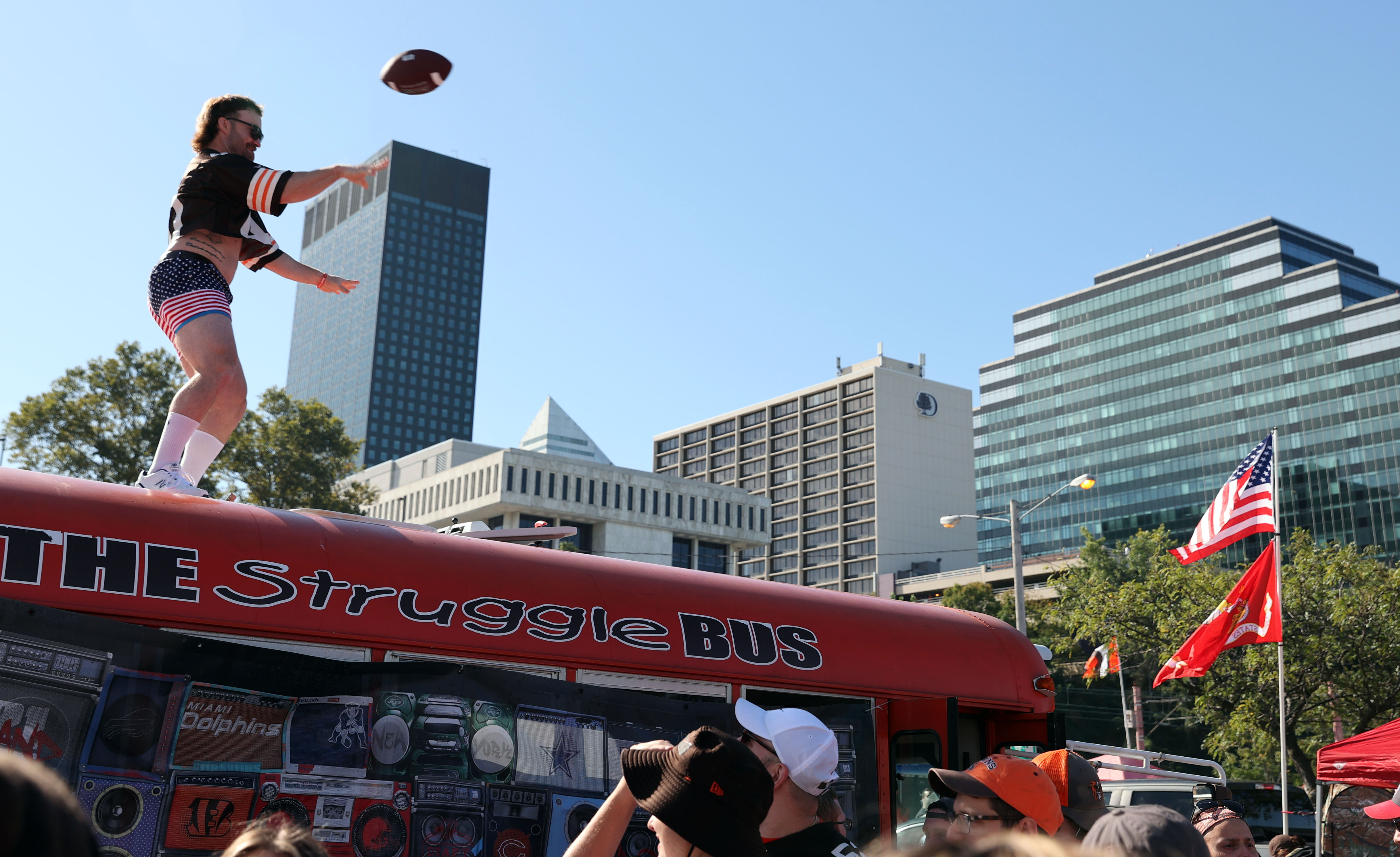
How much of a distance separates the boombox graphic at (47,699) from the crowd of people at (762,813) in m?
0.81

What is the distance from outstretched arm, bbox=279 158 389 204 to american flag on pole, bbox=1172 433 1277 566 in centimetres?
1329

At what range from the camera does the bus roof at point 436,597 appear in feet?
15.3

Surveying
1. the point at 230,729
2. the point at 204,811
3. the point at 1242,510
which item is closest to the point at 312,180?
the point at 230,729

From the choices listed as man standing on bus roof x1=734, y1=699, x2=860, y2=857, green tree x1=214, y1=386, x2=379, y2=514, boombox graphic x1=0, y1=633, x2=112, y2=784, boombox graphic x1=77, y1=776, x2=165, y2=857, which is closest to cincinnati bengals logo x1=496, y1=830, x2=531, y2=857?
boombox graphic x1=77, y1=776, x2=165, y2=857

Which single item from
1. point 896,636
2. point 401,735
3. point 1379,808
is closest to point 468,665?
point 401,735

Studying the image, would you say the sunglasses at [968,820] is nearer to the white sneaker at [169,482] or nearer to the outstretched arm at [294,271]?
the white sneaker at [169,482]

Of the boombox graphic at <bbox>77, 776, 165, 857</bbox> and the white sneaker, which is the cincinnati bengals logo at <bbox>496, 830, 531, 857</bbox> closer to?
the boombox graphic at <bbox>77, 776, 165, 857</bbox>

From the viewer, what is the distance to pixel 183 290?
18.6ft

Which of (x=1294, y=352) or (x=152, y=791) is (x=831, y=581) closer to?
(x=1294, y=352)

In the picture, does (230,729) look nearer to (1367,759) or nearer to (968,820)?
(968,820)

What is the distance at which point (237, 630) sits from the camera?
15.9ft

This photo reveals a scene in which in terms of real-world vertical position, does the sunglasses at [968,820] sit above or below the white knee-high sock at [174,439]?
below

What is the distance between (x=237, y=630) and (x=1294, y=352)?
114 m

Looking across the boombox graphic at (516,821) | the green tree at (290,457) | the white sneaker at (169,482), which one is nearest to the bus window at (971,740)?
the boombox graphic at (516,821)
